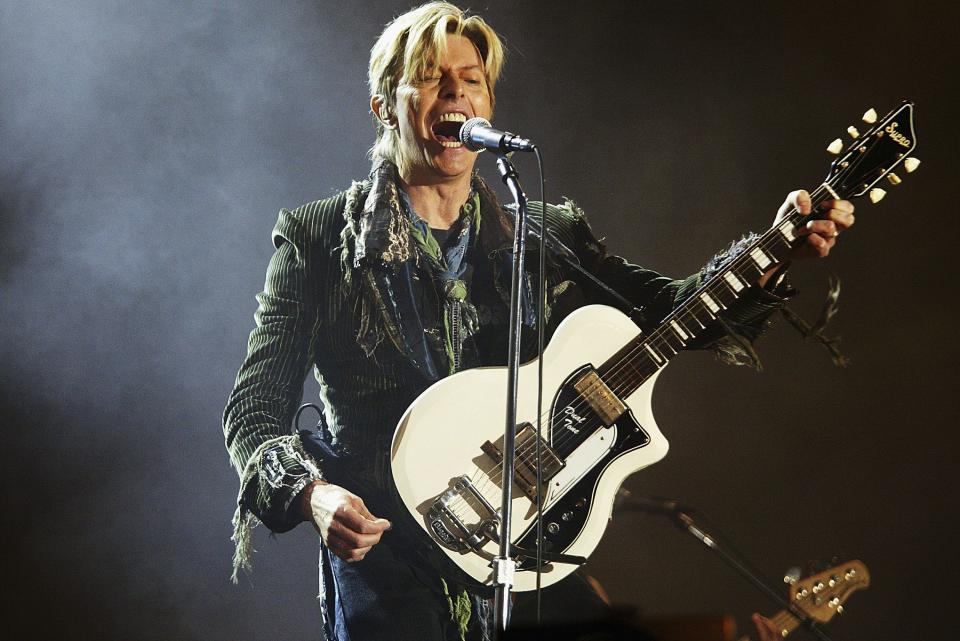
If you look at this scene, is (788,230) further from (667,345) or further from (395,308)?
(395,308)

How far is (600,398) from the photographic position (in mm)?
2371

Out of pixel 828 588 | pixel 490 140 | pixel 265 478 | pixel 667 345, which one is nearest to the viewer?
pixel 490 140

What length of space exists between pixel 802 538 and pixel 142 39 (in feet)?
7.52

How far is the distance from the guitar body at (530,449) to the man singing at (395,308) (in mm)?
54

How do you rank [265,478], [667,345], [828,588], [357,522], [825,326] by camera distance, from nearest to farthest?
[357,522]
[265,478]
[667,345]
[828,588]
[825,326]

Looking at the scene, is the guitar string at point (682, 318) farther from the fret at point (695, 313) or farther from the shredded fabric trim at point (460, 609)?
the shredded fabric trim at point (460, 609)

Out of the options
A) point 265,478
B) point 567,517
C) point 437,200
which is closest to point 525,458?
point 567,517

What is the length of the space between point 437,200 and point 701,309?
750 millimetres

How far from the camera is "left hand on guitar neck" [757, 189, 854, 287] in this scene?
249cm

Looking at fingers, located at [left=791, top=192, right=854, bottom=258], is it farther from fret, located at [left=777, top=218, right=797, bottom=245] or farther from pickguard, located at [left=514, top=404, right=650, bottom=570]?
pickguard, located at [left=514, top=404, right=650, bottom=570]

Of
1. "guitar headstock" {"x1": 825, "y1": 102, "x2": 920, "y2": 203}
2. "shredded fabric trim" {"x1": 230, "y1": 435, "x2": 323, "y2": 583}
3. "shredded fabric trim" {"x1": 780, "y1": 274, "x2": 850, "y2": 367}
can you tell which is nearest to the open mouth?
"shredded fabric trim" {"x1": 230, "y1": 435, "x2": 323, "y2": 583}

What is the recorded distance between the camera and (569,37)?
2828mm

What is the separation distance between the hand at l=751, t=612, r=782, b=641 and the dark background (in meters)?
0.03

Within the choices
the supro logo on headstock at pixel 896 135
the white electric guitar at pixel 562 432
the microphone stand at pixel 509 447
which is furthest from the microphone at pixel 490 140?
the supro logo on headstock at pixel 896 135
